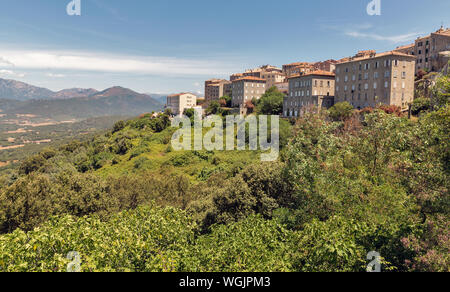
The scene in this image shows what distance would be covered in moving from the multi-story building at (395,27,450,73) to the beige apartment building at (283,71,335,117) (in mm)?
29792

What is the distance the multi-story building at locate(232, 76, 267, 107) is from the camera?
106750 mm

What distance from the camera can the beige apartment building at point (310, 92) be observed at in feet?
230

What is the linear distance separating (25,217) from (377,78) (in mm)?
62313

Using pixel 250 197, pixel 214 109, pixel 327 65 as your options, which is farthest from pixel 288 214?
pixel 327 65

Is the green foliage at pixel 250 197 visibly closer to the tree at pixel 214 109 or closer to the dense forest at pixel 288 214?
the dense forest at pixel 288 214

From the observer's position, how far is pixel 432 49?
271 ft

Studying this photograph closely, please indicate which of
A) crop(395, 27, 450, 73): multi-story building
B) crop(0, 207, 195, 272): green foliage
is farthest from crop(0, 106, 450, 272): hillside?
crop(395, 27, 450, 73): multi-story building

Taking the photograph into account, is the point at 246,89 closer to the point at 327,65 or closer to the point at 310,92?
the point at 327,65

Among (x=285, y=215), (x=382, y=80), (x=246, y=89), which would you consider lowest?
(x=285, y=215)

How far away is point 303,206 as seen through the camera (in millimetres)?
18703

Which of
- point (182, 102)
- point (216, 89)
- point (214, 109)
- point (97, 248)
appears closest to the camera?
point (97, 248)

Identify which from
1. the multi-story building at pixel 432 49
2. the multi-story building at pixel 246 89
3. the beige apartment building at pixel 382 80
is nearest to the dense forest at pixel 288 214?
the beige apartment building at pixel 382 80

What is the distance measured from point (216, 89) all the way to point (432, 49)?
276ft
